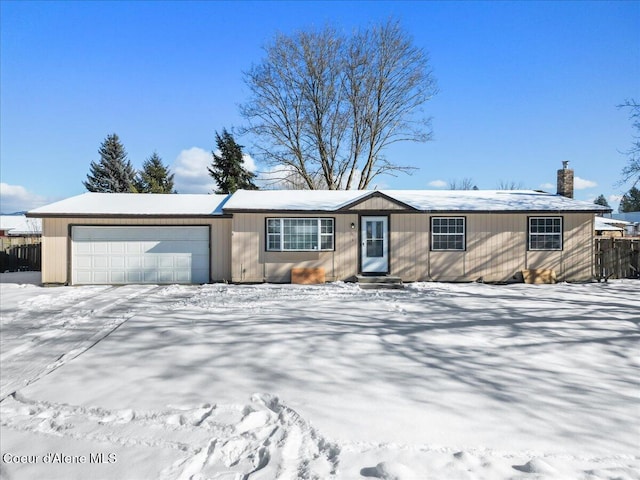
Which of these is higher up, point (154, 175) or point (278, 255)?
point (154, 175)

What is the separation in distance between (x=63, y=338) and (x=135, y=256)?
7.35 m

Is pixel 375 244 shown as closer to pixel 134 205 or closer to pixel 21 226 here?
pixel 134 205

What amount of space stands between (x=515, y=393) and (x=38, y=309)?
33.0ft

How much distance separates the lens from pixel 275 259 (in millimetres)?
13438

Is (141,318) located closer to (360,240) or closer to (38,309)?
(38,309)

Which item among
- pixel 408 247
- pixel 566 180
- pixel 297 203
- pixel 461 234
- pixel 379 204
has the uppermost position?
pixel 566 180

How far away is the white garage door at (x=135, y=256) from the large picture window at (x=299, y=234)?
2.51 metres

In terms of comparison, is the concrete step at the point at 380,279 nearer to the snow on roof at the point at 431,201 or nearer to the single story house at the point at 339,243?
the single story house at the point at 339,243

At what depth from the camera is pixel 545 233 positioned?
13508 millimetres

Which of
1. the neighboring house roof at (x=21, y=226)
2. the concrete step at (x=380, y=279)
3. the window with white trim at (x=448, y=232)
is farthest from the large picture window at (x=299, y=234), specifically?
the neighboring house roof at (x=21, y=226)

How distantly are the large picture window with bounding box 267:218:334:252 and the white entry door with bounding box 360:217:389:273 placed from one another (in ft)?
3.85

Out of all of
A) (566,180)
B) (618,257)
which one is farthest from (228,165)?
(618,257)

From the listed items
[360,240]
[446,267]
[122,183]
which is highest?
[122,183]

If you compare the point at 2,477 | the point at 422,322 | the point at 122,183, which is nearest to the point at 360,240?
the point at 422,322
